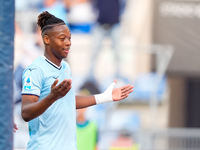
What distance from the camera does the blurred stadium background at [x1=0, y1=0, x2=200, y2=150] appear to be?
7.93 metres

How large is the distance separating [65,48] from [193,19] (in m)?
7.09

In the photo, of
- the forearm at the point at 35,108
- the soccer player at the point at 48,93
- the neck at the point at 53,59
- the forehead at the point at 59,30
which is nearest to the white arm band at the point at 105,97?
the soccer player at the point at 48,93

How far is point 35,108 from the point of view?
2.67 meters

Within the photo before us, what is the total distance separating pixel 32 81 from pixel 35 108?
209 millimetres

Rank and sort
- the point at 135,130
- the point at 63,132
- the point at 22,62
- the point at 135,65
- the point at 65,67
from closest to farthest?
the point at 63,132 → the point at 65,67 → the point at 135,130 → the point at 22,62 → the point at 135,65

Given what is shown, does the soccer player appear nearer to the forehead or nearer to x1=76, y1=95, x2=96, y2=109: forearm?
the forehead

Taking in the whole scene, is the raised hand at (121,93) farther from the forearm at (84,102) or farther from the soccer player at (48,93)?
the soccer player at (48,93)

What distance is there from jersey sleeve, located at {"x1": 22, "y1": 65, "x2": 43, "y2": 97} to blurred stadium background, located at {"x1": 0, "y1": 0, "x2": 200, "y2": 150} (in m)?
4.85

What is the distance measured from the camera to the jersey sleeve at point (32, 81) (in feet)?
9.11

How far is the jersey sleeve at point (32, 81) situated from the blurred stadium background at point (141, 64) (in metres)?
4.85

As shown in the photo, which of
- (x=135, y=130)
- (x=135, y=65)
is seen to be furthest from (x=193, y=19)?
(x=135, y=130)

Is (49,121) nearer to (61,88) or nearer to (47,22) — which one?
(61,88)

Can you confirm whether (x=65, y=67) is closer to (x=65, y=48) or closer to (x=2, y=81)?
(x=65, y=48)

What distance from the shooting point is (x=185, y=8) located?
959 cm
